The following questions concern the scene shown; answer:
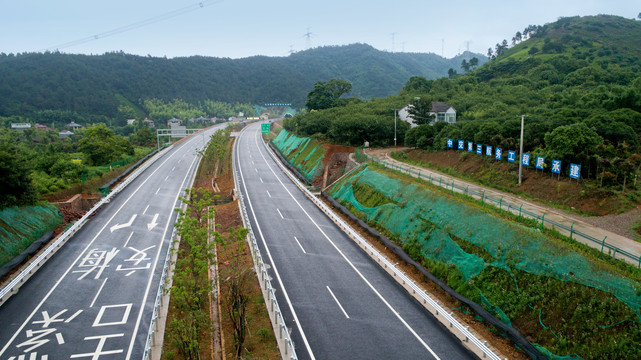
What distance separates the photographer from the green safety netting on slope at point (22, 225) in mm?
26036

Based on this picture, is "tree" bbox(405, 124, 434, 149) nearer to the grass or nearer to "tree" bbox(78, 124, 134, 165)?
the grass

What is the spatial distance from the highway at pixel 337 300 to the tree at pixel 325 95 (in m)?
65.5

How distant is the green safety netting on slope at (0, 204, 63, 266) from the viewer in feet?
85.4

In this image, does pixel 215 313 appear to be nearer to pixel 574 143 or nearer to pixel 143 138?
pixel 574 143

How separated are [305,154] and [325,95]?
4443 centimetres

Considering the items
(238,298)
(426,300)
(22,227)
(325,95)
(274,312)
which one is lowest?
(426,300)

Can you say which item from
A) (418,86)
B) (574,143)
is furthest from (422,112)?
(418,86)

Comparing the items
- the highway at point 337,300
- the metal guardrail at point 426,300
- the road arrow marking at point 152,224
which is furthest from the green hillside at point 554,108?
the road arrow marking at point 152,224

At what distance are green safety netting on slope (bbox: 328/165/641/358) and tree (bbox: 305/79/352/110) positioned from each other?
65.6 meters

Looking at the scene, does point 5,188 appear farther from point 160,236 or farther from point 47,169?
point 47,169

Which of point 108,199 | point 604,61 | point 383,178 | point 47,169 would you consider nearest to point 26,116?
point 47,169

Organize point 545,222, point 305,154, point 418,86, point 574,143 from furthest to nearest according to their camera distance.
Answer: point 418,86 → point 305,154 → point 574,143 → point 545,222

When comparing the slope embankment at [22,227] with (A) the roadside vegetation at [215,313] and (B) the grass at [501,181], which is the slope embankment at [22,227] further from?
(B) the grass at [501,181]

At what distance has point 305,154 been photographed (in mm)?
59250
